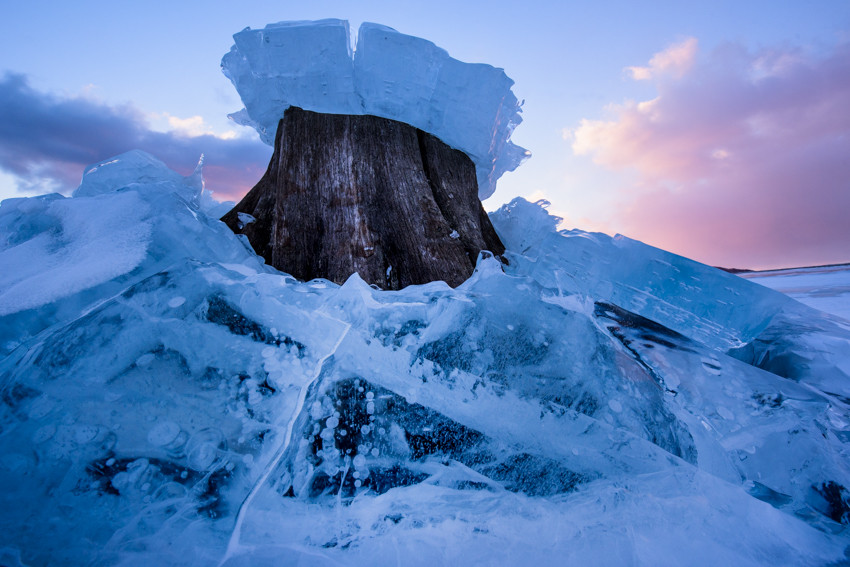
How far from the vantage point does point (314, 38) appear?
2.04 meters

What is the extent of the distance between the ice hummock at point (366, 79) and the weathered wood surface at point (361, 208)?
0.12m

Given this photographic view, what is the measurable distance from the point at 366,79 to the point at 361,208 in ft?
2.56

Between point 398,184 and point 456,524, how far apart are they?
1.78 metres

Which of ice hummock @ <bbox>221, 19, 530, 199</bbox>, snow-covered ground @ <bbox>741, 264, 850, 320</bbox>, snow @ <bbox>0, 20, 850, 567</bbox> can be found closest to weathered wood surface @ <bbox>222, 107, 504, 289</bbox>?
ice hummock @ <bbox>221, 19, 530, 199</bbox>

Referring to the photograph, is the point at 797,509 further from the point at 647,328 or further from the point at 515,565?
the point at 515,565

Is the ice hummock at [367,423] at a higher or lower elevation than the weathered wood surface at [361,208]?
lower

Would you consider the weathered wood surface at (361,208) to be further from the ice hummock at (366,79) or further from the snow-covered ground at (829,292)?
the snow-covered ground at (829,292)

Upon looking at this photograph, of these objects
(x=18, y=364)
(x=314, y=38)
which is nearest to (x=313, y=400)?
(x=18, y=364)

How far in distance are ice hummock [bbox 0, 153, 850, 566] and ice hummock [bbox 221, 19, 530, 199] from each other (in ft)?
4.08

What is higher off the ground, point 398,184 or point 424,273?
point 398,184

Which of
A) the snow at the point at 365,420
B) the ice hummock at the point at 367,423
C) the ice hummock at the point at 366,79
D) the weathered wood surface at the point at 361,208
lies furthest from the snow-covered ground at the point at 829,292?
the ice hummock at the point at 366,79

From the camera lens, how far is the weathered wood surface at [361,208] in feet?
6.33

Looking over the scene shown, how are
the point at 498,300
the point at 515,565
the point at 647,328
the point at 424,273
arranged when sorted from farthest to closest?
the point at 424,273 < the point at 647,328 < the point at 498,300 < the point at 515,565

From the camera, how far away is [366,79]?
2.13 metres
